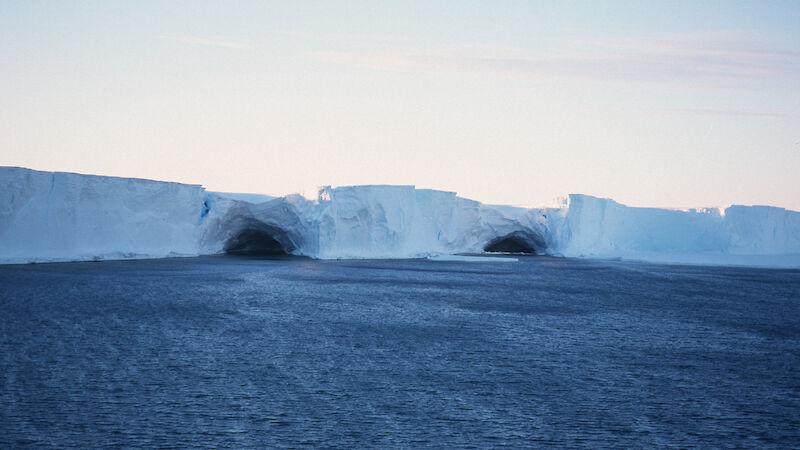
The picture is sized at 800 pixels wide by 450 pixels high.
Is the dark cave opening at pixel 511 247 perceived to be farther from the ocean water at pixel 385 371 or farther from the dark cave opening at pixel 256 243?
the ocean water at pixel 385 371

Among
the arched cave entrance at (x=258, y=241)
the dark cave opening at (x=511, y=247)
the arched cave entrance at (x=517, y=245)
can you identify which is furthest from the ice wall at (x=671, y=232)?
the arched cave entrance at (x=258, y=241)

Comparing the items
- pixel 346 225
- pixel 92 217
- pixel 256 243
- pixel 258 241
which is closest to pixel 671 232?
pixel 346 225

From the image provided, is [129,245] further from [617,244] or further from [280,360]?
[617,244]

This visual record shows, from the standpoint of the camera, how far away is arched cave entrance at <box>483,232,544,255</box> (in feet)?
112

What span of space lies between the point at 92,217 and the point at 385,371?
16.5 metres

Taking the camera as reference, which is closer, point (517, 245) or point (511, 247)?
point (517, 245)

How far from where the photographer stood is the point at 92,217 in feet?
66.1

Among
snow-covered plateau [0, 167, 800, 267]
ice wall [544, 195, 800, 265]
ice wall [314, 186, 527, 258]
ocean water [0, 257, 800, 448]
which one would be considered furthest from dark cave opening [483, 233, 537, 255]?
ocean water [0, 257, 800, 448]

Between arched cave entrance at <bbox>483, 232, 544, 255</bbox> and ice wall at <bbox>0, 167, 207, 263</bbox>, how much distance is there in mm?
16248

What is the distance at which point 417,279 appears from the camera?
17.3 m

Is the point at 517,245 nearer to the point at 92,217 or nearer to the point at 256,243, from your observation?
the point at 256,243

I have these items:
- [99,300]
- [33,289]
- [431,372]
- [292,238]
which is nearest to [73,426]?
[431,372]

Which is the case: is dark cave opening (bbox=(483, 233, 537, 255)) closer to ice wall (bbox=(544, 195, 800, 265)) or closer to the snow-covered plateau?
the snow-covered plateau

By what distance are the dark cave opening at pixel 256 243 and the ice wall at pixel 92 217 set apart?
5.28 metres
